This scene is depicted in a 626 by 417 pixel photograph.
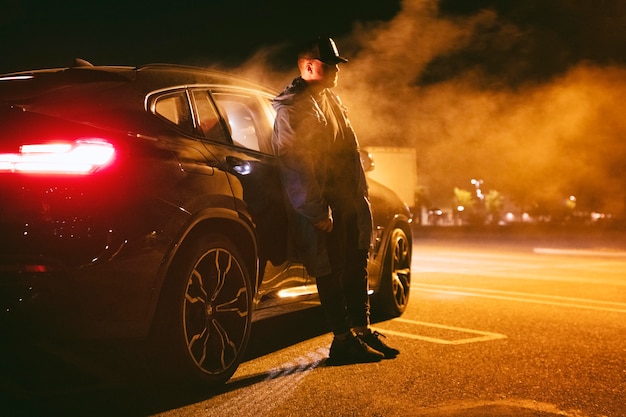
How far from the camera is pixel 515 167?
6538 centimetres

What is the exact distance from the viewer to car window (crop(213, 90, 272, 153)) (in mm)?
5617

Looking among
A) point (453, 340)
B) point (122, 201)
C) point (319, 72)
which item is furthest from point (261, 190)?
point (453, 340)

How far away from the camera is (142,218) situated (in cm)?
404

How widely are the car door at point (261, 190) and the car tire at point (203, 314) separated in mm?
269

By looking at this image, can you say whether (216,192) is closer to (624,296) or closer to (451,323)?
(451,323)

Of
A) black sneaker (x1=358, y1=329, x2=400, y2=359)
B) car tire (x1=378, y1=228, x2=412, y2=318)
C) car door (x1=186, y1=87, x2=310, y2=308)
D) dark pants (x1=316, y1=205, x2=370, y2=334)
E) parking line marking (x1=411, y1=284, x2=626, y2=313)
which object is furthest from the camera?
parking line marking (x1=411, y1=284, x2=626, y2=313)

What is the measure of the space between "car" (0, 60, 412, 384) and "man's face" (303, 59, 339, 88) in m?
0.57

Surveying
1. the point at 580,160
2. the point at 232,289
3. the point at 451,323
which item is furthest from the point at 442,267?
the point at 580,160

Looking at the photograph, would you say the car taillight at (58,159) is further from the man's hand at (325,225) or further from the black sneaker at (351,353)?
the black sneaker at (351,353)

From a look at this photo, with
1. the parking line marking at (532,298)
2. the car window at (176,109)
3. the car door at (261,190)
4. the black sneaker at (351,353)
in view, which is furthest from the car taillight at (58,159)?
the parking line marking at (532,298)

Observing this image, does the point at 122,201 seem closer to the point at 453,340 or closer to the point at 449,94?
the point at 453,340

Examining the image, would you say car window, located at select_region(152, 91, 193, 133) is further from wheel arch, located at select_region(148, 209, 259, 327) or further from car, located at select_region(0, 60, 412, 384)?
wheel arch, located at select_region(148, 209, 259, 327)

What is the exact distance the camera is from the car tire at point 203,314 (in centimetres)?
428

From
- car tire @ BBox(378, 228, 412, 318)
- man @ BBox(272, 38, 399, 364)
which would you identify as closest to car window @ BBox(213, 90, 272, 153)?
man @ BBox(272, 38, 399, 364)
